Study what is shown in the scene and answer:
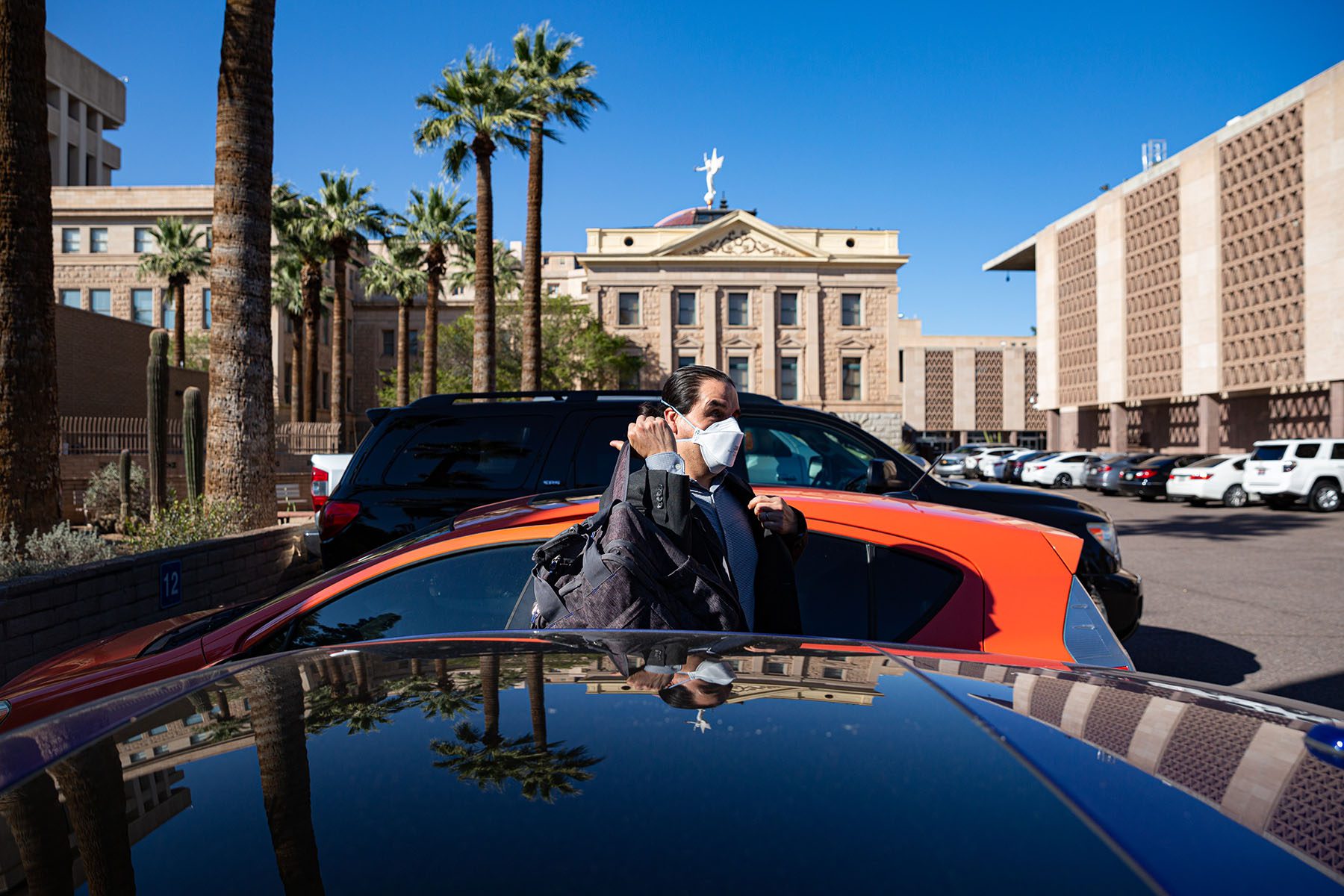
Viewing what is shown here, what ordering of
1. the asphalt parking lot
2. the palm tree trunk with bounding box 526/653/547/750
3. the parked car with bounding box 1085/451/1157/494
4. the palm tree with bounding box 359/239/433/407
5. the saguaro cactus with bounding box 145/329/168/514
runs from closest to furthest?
the palm tree trunk with bounding box 526/653/547/750
the asphalt parking lot
the saguaro cactus with bounding box 145/329/168/514
the parked car with bounding box 1085/451/1157/494
the palm tree with bounding box 359/239/433/407

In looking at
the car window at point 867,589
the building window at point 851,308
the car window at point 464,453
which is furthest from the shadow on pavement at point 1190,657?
the building window at point 851,308

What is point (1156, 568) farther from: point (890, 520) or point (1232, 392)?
point (1232, 392)

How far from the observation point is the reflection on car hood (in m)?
1.12

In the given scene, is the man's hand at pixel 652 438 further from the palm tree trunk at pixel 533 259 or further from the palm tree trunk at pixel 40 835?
the palm tree trunk at pixel 533 259

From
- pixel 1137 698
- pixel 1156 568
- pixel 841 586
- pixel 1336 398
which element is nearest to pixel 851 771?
pixel 1137 698

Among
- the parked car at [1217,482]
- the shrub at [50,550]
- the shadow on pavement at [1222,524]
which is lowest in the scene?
the shadow on pavement at [1222,524]

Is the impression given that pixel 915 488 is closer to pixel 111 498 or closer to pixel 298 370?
pixel 111 498

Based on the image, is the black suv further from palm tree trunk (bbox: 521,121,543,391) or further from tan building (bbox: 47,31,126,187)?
tan building (bbox: 47,31,126,187)

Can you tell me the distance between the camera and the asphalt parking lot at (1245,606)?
270 inches

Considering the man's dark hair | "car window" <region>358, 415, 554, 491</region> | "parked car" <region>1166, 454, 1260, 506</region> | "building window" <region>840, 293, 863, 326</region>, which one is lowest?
"parked car" <region>1166, 454, 1260, 506</region>

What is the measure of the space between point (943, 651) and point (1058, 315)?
65157 millimetres

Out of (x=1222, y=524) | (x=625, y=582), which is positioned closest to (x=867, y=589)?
(x=625, y=582)

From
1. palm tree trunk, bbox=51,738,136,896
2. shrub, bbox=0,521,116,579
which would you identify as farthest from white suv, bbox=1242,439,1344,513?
palm tree trunk, bbox=51,738,136,896

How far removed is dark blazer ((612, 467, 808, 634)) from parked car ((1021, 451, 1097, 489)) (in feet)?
129
